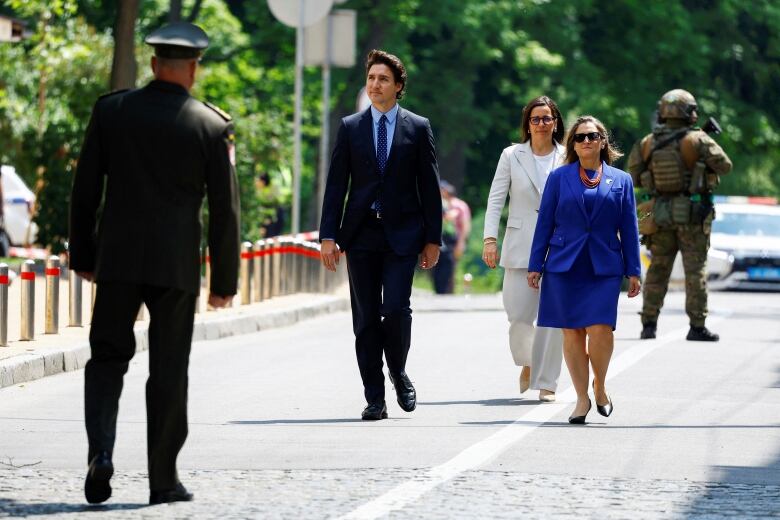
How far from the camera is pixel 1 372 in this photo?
12602 millimetres

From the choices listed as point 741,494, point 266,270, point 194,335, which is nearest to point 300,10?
point 266,270

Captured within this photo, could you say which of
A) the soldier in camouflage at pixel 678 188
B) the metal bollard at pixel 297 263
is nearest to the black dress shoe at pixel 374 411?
the soldier in camouflage at pixel 678 188

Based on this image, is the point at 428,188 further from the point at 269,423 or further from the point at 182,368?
the point at 182,368

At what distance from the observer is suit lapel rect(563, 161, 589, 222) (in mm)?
10680

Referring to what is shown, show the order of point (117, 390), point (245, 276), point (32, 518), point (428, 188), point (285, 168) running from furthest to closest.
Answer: point (285, 168), point (245, 276), point (428, 188), point (117, 390), point (32, 518)

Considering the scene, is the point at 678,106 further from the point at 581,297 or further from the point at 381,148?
the point at 381,148

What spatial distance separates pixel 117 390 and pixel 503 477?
5.48 ft

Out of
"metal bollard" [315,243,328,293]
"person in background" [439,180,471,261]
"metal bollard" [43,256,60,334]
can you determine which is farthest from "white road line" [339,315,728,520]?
"person in background" [439,180,471,261]

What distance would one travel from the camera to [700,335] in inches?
670

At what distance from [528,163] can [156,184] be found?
4836mm

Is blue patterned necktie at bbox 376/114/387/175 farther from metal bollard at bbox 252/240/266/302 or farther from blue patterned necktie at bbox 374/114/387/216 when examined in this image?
metal bollard at bbox 252/240/266/302

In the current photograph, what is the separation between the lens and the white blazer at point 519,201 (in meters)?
11.9

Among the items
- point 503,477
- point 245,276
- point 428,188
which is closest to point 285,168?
point 245,276

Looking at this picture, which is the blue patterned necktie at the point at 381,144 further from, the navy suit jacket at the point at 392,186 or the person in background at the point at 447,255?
the person in background at the point at 447,255
